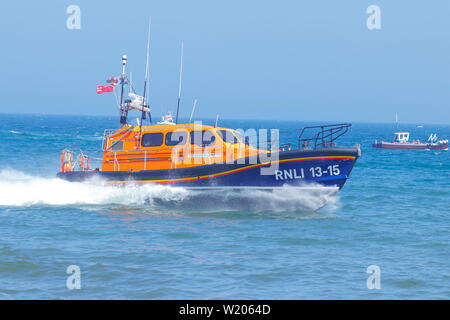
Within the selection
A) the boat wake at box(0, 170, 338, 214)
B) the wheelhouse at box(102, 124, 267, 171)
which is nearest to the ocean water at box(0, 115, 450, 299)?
the boat wake at box(0, 170, 338, 214)

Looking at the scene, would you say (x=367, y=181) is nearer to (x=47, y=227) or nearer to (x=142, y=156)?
(x=142, y=156)

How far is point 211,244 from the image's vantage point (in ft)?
40.8

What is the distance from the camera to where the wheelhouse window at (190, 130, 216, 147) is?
1570 centimetres

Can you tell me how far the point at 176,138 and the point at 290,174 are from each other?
132 inches

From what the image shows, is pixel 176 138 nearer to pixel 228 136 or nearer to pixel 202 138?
pixel 202 138

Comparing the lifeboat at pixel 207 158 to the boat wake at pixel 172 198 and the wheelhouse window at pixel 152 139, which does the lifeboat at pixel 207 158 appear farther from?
the boat wake at pixel 172 198

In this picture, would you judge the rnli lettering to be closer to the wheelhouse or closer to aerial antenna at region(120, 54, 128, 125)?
the wheelhouse

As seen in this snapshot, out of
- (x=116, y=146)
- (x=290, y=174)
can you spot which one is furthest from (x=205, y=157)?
(x=116, y=146)

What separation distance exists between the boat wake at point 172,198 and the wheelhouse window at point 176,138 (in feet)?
Answer: 4.12

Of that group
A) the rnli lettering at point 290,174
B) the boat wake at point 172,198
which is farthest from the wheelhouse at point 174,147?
the rnli lettering at point 290,174

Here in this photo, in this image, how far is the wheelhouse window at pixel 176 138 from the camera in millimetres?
15789

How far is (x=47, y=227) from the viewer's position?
549 inches
